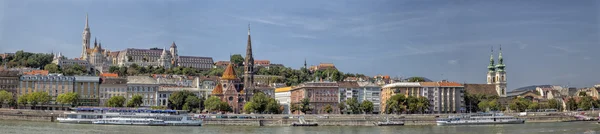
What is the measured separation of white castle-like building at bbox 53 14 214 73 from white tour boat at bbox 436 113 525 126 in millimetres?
87342

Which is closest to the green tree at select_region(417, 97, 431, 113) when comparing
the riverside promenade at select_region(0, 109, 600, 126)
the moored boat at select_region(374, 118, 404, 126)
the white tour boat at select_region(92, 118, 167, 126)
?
the riverside promenade at select_region(0, 109, 600, 126)

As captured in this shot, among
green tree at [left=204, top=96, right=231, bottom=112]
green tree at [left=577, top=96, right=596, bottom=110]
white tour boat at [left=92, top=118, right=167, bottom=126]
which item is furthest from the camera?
green tree at [left=577, top=96, right=596, bottom=110]

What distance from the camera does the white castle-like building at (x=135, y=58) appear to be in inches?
6059

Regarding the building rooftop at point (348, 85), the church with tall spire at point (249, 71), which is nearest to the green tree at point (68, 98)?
the church with tall spire at point (249, 71)

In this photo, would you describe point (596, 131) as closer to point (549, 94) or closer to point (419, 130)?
point (419, 130)

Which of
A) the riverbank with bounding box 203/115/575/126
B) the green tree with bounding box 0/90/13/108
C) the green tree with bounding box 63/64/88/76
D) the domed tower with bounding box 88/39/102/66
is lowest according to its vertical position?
the riverbank with bounding box 203/115/575/126

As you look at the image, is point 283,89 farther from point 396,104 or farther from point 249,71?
point 396,104

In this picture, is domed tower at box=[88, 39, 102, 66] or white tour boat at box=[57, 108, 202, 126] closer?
white tour boat at box=[57, 108, 202, 126]

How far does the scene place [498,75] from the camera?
122 metres

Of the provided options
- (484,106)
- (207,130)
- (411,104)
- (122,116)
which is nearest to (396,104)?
(411,104)

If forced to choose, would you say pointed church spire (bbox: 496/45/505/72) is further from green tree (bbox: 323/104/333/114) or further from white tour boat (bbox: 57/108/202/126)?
white tour boat (bbox: 57/108/202/126)

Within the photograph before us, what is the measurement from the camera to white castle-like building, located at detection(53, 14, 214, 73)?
153887mm

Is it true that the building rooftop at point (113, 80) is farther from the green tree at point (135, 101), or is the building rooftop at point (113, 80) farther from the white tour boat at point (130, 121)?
the white tour boat at point (130, 121)

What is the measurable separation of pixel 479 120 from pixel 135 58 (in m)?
98.3
